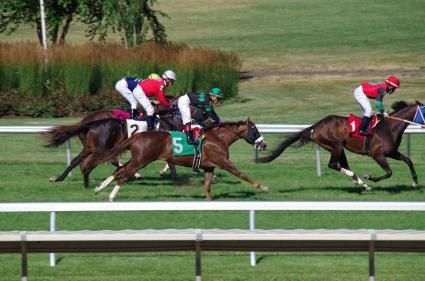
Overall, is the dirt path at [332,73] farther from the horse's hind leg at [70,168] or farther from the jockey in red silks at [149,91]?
the horse's hind leg at [70,168]

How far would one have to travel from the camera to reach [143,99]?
15.2m

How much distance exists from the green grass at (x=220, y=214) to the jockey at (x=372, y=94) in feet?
3.00

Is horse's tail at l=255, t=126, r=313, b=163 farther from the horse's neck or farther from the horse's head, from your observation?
the horse's neck

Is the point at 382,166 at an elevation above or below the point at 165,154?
below

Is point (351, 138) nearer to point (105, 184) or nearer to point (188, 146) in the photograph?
point (188, 146)

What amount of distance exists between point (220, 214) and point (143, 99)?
3633mm

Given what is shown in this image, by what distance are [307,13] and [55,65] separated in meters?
25.2

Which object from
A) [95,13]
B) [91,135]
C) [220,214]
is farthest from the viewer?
[95,13]

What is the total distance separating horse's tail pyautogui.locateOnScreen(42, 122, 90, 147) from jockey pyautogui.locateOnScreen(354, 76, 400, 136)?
3.77 meters

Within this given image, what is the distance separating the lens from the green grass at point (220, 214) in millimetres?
9469

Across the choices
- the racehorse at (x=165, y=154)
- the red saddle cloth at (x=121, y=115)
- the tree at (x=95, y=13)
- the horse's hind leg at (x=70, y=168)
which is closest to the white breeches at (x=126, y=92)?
the red saddle cloth at (x=121, y=115)

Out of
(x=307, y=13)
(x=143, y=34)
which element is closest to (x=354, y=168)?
(x=143, y=34)

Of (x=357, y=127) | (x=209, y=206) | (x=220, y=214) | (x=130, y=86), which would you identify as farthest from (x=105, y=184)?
(x=209, y=206)

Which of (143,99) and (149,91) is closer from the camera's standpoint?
(143,99)
